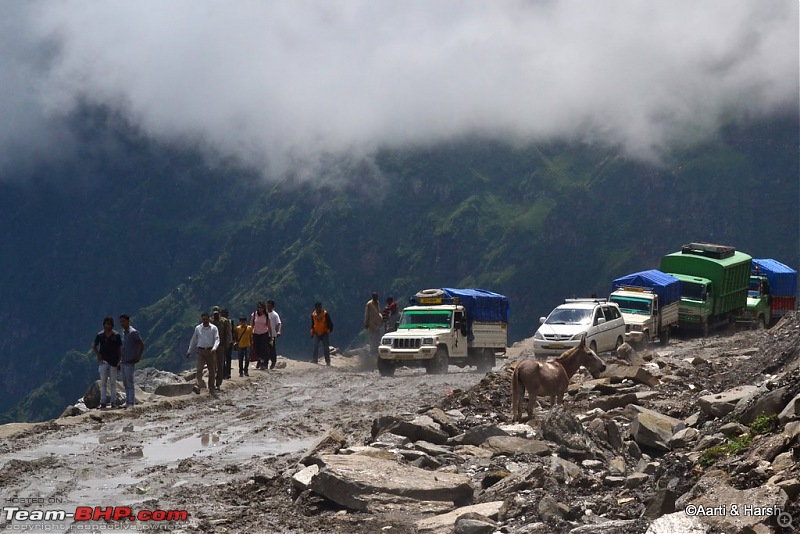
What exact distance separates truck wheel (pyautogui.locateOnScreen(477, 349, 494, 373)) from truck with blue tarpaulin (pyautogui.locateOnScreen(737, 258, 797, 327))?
18.9m

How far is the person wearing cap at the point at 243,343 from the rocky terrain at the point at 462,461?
284 inches

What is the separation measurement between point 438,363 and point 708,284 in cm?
1672

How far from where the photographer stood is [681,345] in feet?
127

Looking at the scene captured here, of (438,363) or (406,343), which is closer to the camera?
(406,343)

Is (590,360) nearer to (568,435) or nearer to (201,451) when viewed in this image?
(568,435)

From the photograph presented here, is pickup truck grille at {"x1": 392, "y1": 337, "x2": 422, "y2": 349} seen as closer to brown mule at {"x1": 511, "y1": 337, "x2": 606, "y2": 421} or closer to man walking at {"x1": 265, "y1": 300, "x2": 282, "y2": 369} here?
man walking at {"x1": 265, "y1": 300, "x2": 282, "y2": 369}

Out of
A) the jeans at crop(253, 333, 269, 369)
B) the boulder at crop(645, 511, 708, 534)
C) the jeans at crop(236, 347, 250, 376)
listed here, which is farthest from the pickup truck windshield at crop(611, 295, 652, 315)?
the boulder at crop(645, 511, 708, 534)

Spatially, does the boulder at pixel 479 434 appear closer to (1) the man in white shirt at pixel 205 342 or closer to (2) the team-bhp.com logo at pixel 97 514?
(2) the team-bhp.com logo at pixel 97 514

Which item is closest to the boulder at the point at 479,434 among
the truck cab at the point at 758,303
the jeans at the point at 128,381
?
the jeans at the point at 128,381

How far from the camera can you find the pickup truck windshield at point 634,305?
38281 millimetres

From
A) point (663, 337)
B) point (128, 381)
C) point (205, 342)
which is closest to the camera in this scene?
point (128, 381)

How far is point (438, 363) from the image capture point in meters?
30.6

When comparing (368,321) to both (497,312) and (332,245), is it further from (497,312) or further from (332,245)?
(332,245)

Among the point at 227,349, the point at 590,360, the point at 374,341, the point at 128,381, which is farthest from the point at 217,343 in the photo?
the point at 374,341
